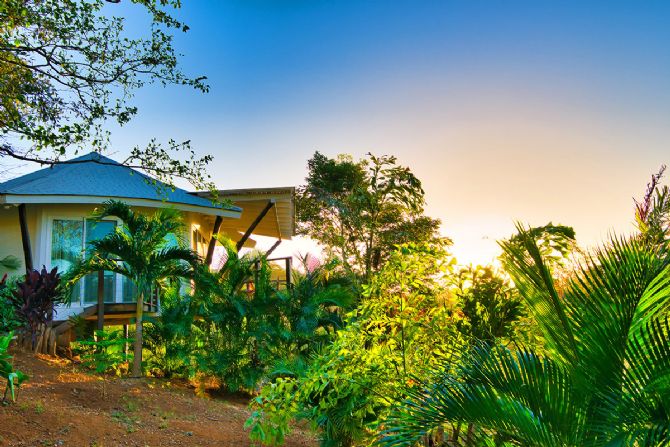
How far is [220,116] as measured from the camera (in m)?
15.1

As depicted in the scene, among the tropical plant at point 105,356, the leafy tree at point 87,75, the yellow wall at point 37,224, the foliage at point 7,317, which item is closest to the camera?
the leafy tree at point 87,75

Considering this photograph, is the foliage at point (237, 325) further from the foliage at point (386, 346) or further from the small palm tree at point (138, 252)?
the foliage at point (386, 346)

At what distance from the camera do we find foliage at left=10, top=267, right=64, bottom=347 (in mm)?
10375

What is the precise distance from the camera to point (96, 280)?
13570 millimetres

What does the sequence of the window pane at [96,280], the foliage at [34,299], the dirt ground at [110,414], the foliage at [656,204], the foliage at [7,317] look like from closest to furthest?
the dirt ground at [110,414], the foliage at [656,204], the foliage at [34,299], the foliage at [7,317], the window pane at [96,280]

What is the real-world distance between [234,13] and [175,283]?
624 cm

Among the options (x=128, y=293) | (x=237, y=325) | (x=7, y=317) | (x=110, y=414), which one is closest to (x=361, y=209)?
(x=128, y=293)

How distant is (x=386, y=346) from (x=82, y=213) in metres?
11.3

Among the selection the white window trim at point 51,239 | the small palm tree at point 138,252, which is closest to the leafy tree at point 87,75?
the small palm tree at point 138,252

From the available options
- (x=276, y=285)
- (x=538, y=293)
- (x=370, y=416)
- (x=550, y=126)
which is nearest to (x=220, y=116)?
(x=276, y=285)

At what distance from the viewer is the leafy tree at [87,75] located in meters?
8.71

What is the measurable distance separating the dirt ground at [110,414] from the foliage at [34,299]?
0.64 metres

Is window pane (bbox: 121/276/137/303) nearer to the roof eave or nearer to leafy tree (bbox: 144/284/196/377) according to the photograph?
leafy tree (bbox: 144/284/196/377)

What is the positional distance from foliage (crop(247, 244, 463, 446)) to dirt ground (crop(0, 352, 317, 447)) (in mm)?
2600
